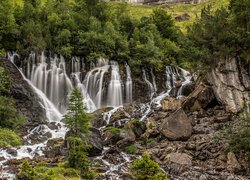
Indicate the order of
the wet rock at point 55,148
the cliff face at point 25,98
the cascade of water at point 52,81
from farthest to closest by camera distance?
the cascade of water at point 52,81 → the cliff face at point 25,98 → the wet rock at point 55,148

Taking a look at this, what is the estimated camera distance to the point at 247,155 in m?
28.8

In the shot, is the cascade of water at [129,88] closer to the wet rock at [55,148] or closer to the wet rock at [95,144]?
the wet rock at [55,148]

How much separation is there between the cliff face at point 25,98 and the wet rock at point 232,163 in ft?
82.9

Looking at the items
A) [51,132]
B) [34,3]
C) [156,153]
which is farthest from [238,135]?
[34,3]

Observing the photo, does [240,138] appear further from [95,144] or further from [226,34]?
[226,34]

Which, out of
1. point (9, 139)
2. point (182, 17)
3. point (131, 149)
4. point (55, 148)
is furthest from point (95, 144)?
point (182, 17)

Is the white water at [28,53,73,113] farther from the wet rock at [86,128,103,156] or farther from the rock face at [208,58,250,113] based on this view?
the rock face at [208,58,250,113]

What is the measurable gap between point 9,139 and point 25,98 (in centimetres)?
1256

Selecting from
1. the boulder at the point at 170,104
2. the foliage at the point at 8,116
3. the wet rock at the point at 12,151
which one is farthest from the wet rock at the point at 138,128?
the foliage at the point at 8,116

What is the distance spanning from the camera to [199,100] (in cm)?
4419

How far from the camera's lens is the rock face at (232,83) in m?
40.5

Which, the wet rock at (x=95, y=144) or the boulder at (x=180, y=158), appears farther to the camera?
the wet rock at (x=95, y=144)

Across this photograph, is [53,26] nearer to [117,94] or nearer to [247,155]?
[117,94]

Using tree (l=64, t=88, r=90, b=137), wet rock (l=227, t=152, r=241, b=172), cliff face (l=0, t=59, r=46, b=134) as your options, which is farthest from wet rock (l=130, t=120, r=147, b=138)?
cliff face (l=0, t=59, r=46, b=134)
